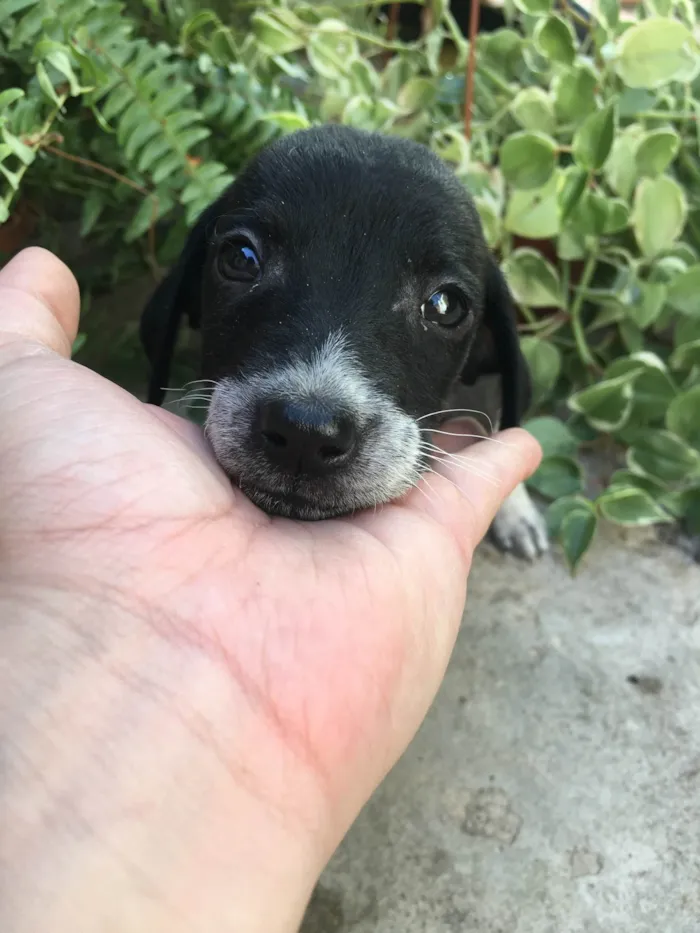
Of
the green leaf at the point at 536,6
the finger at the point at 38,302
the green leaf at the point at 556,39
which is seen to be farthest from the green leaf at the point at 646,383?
the finger at the point at 38,302

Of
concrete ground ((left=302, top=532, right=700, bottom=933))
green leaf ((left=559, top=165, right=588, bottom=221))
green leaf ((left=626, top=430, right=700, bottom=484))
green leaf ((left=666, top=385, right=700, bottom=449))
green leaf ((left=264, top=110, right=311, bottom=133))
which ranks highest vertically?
green leaf ((left=264, top=110, right=311, bottom=133))

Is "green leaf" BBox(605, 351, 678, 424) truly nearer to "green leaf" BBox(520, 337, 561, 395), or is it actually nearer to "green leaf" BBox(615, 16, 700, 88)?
"green leaf" BBox(520, 337, 561, 395)

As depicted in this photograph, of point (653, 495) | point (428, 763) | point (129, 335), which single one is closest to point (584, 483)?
point (653, 495)

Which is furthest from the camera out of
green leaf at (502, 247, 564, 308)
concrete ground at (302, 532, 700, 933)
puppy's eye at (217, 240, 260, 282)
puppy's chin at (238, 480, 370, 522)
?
green leaf at (502, 247, 564, 308)

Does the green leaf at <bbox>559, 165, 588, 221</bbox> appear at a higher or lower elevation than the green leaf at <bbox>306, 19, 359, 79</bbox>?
lower

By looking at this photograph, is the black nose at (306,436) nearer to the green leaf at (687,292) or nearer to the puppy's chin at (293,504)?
the puppy's chin at (293,504)

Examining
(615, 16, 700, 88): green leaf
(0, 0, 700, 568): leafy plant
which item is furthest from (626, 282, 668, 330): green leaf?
(615, 16, 700, 88): green leaf

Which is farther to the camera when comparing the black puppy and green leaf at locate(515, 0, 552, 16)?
green leaf at locate(515, 0, 552, 16)

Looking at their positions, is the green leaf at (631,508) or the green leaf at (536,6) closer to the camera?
the green leaf at (631,508)
